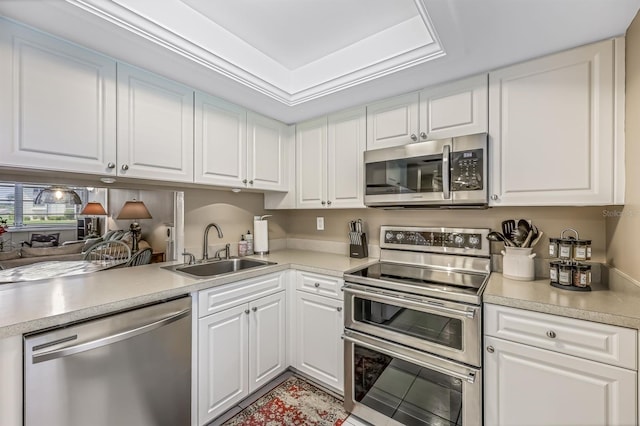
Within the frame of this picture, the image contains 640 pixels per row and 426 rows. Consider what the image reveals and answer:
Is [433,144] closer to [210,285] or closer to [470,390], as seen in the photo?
[470,390]

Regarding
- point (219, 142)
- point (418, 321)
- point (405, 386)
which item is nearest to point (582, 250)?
point (418, 321)

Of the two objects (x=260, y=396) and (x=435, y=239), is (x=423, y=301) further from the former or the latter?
(x=260, y=396)

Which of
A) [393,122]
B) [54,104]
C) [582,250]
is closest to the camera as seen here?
[54,104]

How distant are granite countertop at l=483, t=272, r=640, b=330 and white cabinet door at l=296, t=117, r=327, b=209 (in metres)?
1.43

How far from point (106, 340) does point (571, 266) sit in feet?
7.39

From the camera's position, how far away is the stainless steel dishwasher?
3.62 ft

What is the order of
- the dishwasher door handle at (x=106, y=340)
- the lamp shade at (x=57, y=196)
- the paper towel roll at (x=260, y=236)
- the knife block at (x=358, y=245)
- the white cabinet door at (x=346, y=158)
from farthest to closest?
1. the paper towel roll at (x=260, y=236)
2. the knife block at (x=358, y=245)
3. the white cabinet door at (x=346, y=158)
4. the lamp shade at (x=57, y=196)
5. the dishwasher door handle at (x=106, y=340)

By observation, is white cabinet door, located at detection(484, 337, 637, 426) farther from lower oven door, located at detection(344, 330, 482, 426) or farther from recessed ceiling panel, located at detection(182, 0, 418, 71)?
recessed ceiling panel, located at detection(182, 0, 418, 71)

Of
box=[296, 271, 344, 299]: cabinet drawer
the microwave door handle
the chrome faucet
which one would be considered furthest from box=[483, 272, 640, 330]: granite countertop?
the chrome faucet

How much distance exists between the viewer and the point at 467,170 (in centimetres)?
171

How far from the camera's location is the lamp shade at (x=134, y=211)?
1.93 meters

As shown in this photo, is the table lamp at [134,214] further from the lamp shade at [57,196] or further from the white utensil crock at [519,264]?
the white utensil crock at [519,264]

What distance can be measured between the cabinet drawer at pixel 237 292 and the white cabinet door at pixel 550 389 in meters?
1.34

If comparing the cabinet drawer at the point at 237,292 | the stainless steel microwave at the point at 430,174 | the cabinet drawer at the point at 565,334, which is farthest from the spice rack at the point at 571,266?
the cabinet drawer at the point at 237,292
